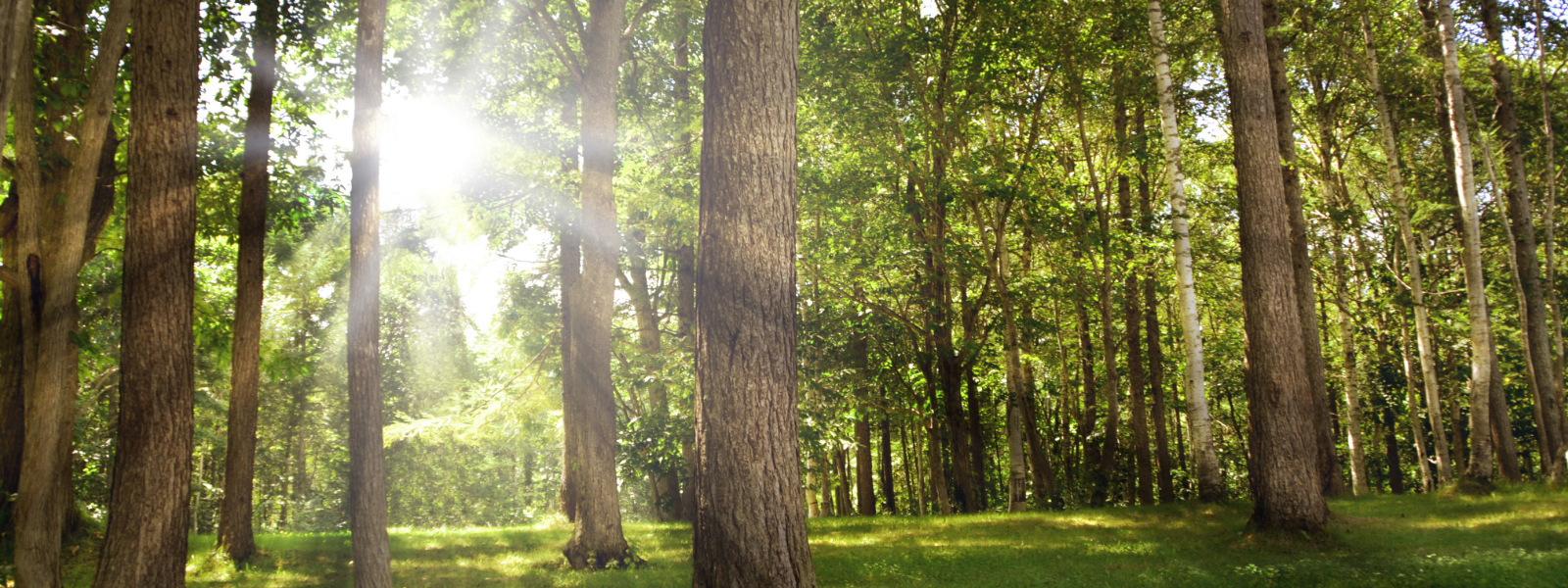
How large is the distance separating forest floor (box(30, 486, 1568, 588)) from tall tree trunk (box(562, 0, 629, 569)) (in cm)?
54

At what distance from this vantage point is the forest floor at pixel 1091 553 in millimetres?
7465

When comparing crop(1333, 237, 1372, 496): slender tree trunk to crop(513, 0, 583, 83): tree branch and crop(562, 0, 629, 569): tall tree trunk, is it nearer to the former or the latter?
crop(562, 0, 629, 569): tall tree trunk

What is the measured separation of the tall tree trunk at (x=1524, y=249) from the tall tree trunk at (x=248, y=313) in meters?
19.7

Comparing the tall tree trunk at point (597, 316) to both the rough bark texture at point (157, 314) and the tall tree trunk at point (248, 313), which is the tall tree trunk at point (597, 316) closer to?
the rough bark texture at point (157, 314)

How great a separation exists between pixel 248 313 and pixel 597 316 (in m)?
4.91

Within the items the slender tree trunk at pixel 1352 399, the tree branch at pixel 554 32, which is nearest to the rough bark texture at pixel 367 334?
the tree branch at pixel 554 32

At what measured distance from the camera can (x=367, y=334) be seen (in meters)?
7.79

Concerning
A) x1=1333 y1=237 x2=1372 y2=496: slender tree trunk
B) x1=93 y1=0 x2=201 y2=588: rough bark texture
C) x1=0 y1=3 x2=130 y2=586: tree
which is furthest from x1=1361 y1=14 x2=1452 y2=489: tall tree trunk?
x1=0 y1=3 x2=130 y2=586: tree

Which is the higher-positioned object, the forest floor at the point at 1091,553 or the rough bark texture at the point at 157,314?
the rough bark texture at the point at 157,314

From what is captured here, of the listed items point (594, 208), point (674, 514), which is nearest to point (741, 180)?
point (594, 208)

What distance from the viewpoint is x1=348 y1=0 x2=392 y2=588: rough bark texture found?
748cm

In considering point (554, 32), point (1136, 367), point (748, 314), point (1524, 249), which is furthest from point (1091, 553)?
point (1524, 249)

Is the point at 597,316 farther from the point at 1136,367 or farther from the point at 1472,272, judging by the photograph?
the point at 1472,272

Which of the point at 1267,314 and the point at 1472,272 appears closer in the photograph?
the point at 1267,314
